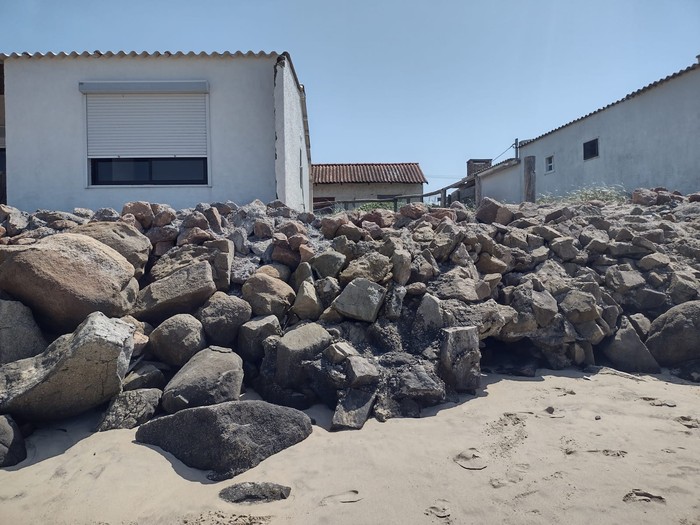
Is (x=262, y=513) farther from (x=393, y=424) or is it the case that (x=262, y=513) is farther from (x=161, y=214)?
(x=161, y=214)

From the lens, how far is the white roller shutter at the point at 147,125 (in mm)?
8312

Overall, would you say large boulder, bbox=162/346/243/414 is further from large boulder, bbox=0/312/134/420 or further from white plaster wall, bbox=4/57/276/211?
white plaster wall, bbox=4/57/276/211

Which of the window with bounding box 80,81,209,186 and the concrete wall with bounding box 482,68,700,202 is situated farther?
the concrete wall with bounding box 482,68,700,202

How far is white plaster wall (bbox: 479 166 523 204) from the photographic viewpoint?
17734 millimetres

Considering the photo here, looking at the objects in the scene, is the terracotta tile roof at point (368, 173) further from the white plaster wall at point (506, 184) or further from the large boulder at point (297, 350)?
the large boulder at point (297, 350)

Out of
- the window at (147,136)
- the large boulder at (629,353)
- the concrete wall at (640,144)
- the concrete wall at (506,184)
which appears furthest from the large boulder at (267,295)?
the concrete wall at (506,184)

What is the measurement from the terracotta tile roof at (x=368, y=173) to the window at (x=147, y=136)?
11.0m

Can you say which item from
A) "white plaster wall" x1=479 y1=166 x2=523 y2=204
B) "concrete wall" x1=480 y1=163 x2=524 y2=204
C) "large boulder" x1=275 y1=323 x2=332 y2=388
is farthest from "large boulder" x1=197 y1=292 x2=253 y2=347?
"white plaster wall" x1=479 y1=166 x2=523 y2=204

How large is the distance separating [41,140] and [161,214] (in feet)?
13.1

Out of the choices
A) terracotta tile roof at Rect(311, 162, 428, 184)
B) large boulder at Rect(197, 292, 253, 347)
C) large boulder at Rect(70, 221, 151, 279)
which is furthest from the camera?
terracotta tile roof at Rect(311, 162, 428, 184)

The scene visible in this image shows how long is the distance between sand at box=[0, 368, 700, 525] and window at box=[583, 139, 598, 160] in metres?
12.3

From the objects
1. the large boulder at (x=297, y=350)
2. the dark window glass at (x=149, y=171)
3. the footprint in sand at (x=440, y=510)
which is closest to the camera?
the footprint in sand at (x=440, y=510)

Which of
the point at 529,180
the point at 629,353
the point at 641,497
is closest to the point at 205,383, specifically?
the point at 641,497

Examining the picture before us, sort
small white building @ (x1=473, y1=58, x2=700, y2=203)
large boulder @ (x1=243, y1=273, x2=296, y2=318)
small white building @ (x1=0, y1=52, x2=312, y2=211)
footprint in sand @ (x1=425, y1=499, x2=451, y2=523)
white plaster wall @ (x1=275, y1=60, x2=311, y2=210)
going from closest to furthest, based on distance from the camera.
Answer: footprint in sand @ (x1=425, y1=499, x2=451, y2=523) < large boulder @ (x1=243, y1=273, x2=296, y2=318) < white plaster wall @ (x1=275, y1=60, x2=311, y2=210) < small white building @ (x1=0, y1=52, x2=312, y2=211) < small white building @ (x1=473, y1=58, x2=700, y2=203)
